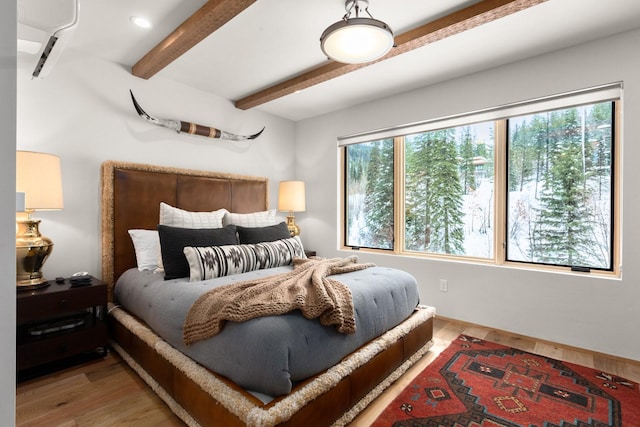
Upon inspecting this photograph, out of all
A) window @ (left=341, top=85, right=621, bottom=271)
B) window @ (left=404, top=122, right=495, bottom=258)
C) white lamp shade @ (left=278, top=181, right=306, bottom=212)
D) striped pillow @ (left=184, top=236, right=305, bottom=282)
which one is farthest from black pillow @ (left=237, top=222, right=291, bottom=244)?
window @ (left=404, top=122, right=495, bottom=258)

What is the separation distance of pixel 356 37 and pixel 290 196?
7.74ft

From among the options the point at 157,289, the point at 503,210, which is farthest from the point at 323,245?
the point at 157,289

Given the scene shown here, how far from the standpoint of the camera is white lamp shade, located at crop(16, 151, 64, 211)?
6.83 ft

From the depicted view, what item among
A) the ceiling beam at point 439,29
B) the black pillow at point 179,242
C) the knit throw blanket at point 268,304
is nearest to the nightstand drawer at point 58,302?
the black pillow at point 179,242

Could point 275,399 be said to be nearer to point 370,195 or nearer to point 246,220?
point 246,220

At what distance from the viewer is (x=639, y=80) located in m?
2.33

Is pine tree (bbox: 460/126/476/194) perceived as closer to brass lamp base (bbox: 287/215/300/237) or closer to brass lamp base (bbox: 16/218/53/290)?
brass lamp base (bbox: 287/215/300/237)

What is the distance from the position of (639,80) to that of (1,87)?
3.47m

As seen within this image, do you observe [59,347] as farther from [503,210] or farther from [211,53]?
[503,210]

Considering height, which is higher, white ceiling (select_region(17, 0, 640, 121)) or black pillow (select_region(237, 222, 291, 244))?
white ceiling (select_region(17, 0, 640, 121))

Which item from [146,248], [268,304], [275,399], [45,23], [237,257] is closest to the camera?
[45,23]

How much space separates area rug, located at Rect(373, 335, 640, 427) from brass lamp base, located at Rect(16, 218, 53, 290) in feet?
8.04

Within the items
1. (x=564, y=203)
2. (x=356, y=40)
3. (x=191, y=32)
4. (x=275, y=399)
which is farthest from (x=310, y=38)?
(x=564, y=203)

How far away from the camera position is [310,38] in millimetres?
2461
